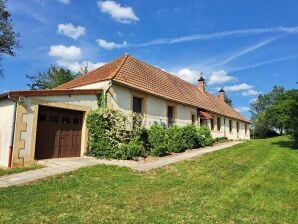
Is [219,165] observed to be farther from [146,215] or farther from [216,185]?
[146,215]

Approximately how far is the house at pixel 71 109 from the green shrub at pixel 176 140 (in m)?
1.80

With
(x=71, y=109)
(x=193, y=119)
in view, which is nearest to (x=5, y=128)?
(x=71, y=109)

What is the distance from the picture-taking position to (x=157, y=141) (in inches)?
717

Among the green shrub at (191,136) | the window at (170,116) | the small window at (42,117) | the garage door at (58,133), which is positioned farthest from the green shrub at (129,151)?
the window at (170,116)

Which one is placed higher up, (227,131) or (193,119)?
(193,119)

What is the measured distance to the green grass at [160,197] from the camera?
7004 mm

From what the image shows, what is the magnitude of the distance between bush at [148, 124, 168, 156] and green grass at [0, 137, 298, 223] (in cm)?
433

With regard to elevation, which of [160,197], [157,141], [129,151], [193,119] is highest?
[193,119]

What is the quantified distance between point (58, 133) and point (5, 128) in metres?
2.57

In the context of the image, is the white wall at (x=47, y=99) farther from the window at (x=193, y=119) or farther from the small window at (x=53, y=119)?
the window at (x=193, y=119)

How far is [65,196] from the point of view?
8.66m

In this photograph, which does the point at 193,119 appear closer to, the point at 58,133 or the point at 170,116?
the point at 170,116

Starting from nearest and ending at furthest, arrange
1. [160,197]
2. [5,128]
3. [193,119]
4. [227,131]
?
[160,197] < [5,128] < [193,119] < [227,131]

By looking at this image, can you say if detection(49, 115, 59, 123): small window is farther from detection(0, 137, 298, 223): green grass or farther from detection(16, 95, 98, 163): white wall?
detection(0, 137, 298, 223): green grass
